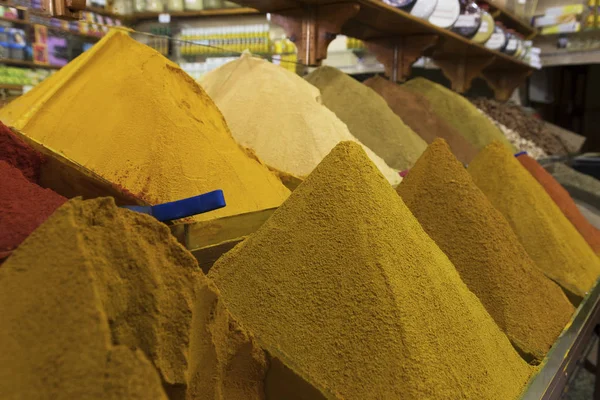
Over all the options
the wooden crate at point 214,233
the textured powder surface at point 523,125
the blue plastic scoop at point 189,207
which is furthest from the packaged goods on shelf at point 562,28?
the blue plastic scoop at point 189,207

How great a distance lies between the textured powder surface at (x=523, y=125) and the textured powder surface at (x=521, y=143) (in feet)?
0.22

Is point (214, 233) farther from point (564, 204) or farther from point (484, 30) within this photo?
point (484, 30)

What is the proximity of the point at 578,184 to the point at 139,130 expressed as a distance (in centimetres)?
217

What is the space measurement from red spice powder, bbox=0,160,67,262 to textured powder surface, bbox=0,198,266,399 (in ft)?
0.25

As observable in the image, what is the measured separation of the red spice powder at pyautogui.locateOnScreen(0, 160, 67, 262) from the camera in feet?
1.51

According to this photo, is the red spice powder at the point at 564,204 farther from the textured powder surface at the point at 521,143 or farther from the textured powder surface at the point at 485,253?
the textured powder surface at the point at 521,143

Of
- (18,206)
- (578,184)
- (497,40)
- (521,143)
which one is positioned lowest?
(578,184)

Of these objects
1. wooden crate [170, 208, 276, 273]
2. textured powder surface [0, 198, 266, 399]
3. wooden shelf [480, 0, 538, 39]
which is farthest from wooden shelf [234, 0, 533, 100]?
textured powder surface [0, 198, 266, 399]

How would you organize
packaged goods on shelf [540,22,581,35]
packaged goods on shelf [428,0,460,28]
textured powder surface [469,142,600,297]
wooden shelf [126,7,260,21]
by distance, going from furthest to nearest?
packaged goods on shelf [540,22,581,35] → packaged goods on shelf [428,0,460,28] → wooden shelf [126,7,260,21] → textured powder surface [469,142,600,297]

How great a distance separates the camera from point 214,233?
65 cm

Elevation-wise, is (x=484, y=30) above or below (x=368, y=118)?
above

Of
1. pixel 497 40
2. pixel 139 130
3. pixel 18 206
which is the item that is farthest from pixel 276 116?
pixel 497 40

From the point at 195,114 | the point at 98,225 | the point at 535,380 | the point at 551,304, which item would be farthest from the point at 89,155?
the point at 551,304

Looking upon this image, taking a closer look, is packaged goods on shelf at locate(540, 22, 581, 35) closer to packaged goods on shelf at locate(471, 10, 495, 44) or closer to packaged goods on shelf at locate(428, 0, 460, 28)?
packaged goods on shelf at locate(471, 10, 495, 44)
